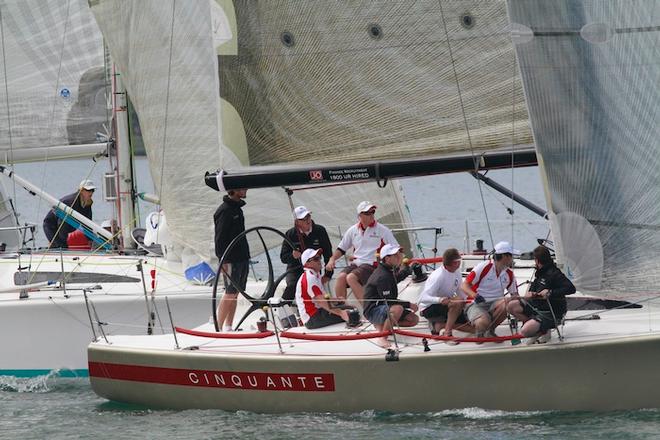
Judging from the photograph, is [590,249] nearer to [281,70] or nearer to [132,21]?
[281,70]

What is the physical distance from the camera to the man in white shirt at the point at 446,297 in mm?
10656

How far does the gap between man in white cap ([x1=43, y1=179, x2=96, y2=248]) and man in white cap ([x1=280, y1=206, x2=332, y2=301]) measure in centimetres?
522

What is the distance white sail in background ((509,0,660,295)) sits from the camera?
10.1m

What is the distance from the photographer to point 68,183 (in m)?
→ 51.3

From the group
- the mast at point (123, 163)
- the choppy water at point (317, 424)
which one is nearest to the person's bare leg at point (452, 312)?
the choppy water at point (317, 424)

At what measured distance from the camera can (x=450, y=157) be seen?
1121cm

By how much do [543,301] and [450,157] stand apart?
5.03 ft

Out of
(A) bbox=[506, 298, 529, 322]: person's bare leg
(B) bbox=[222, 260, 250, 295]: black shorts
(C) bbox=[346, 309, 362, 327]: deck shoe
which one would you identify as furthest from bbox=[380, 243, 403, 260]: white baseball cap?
(B) bbox=[222, 260, 250, 295]: black shorts

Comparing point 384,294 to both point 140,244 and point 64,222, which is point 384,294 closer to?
point 140,244

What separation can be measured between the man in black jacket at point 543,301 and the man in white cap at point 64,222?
7.71m

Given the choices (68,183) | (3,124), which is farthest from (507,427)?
(68,183)

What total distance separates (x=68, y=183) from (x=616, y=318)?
42.1 meters

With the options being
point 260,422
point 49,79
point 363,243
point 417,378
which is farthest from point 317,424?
point 49,79

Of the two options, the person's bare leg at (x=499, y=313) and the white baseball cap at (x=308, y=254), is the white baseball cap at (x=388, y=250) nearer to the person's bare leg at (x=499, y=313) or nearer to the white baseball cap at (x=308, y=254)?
the white baseball cap at (x=308, y=254)
